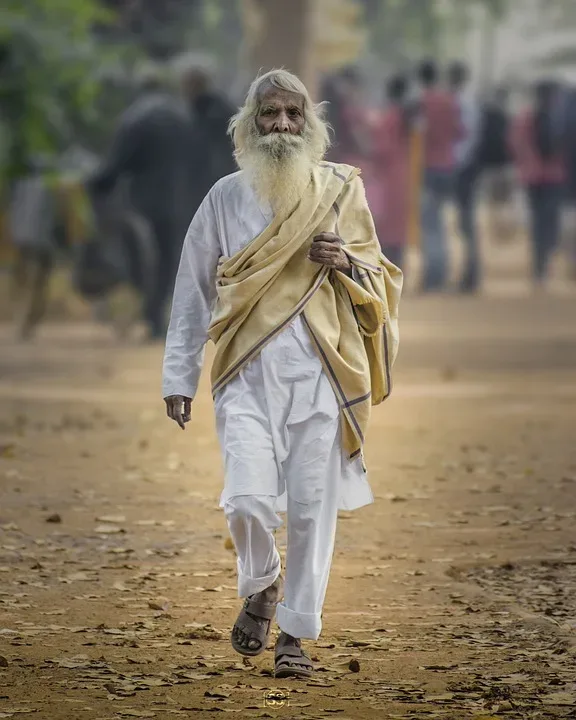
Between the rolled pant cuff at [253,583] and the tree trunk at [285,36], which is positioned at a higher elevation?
the tree trunk at [285,36]

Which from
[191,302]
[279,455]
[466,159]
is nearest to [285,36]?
[466,159]

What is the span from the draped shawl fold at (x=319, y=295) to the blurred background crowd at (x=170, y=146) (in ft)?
26.5

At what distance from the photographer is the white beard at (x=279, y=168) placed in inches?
239

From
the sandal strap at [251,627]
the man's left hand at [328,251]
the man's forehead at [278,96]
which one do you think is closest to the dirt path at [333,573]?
the sandal strap at [251,627]

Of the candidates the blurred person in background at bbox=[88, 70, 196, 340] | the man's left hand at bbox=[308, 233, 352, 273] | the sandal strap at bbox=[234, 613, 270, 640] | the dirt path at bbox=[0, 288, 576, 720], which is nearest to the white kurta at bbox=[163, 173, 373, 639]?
the sandal strap at bbox=[234, 613, 270, 640]

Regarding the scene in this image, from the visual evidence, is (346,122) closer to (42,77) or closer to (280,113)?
(42,77)

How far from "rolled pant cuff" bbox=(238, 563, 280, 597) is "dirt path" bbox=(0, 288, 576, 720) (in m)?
0.26

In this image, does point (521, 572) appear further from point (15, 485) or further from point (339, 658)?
point (15, 485)

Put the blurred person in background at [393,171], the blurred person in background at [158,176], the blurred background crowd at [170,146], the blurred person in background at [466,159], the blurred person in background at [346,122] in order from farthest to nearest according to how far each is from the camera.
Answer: the blurred person in background at [466,159] < the blurred person in background at [393,171] < the blurred person in background at [346,122] < the blurred background crowd at [170,146] < the blurred person in background at [158,176]

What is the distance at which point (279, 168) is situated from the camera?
19.9 ft

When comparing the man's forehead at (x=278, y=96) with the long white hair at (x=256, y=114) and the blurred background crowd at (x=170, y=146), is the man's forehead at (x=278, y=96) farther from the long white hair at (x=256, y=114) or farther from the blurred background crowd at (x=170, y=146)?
the blurred background crowd at (x=170, y=146)

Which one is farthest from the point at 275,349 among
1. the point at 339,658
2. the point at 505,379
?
the point at 505,379

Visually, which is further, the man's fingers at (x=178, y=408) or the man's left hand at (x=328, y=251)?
the man's fingers at (x=178, y=408)

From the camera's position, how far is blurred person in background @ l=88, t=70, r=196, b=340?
57.9ft
